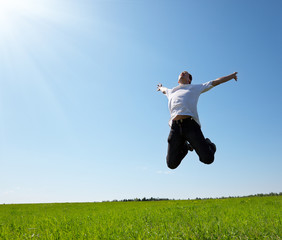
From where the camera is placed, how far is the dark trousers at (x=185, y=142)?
21.6ft

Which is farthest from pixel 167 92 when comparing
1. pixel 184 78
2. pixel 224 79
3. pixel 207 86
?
pixel 224 79

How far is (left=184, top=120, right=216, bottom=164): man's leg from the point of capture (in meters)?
6.57

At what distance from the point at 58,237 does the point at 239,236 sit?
3844 millimetres

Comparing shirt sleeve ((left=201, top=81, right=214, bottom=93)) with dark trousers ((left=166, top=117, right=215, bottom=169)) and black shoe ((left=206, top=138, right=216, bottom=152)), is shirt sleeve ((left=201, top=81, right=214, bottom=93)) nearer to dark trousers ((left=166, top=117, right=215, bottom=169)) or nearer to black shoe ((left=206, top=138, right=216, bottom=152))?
dark trousers ((left=166, top=117, right=215, bottom=169))

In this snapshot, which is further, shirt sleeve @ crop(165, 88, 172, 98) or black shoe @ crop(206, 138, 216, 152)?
shirt sleeve @ crop(165, 88, 172, 98)

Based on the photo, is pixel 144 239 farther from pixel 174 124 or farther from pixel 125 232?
pixel 174 124

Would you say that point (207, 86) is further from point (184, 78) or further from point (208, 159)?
point (208, 159)

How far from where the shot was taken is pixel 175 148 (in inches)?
272

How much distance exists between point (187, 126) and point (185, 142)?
2.19 ft

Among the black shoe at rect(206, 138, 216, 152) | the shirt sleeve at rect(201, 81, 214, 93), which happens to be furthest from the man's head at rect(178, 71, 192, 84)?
the black shoe at rect(206, 138, 216, 152)

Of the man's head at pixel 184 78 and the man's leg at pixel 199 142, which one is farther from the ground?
the man's head at pixel 184 78

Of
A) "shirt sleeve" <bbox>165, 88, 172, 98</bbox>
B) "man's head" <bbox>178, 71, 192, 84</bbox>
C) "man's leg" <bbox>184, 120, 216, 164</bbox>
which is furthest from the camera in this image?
"shirt sleeve" <bbox>165, 88, 172, 98</bbox>

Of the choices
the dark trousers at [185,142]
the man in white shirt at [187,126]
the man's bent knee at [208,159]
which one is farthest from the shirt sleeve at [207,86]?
the man's bent knee at [208,159]

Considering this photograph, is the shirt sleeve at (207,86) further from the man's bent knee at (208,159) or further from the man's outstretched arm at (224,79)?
the man's bent knee at (208,159)
